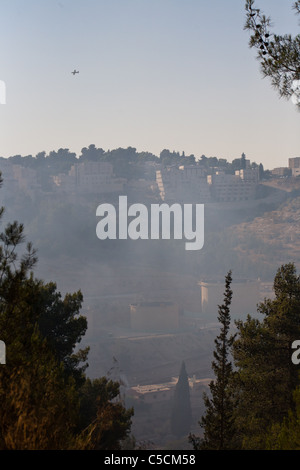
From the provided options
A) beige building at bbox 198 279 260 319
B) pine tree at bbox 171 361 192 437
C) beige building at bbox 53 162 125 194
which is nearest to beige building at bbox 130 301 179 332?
beige building at bbox 198 279 260 319

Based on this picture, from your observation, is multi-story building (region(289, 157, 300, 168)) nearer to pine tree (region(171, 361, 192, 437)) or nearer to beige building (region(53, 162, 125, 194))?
beige building (region(53, 162, 125, 194))

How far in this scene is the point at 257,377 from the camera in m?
7.98

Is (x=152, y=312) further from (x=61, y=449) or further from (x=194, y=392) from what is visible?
(x=61, y=449)

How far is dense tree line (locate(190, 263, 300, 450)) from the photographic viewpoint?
711 centimetres

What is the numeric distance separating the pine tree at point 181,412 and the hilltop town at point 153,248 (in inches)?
528

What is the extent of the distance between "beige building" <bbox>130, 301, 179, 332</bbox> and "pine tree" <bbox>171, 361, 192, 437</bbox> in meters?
20.9

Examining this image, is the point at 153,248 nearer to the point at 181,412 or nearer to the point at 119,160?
the point at 119,160

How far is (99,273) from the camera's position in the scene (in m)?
75.1

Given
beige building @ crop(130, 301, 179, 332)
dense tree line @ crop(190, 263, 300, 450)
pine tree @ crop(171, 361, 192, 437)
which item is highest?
dense tree line @ crop(190, 263, 300, 450)

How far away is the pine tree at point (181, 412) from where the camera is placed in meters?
31.4

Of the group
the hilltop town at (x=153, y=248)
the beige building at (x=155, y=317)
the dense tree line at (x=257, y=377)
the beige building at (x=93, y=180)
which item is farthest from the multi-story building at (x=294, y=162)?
the dense tree line at (x=257, y=377)

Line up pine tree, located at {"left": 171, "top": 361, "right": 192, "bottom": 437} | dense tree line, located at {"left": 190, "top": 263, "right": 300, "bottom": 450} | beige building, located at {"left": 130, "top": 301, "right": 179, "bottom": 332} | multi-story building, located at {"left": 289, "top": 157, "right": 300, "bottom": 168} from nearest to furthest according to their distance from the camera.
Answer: dense tree line, located at {"left": 190, "top": 263, "right": 300, "bottom": 450} < pine tree, located at {"left": 171, "top": 361, "right": 192, "bottom": 437} < beige building, located at {"left": 130, "top": 301, "right": 179, "bottom": 332} < multi-story building, located at {"left": 289, "top": 157, "right": 300, "bottom": 168}

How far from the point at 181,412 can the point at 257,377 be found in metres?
25.0
